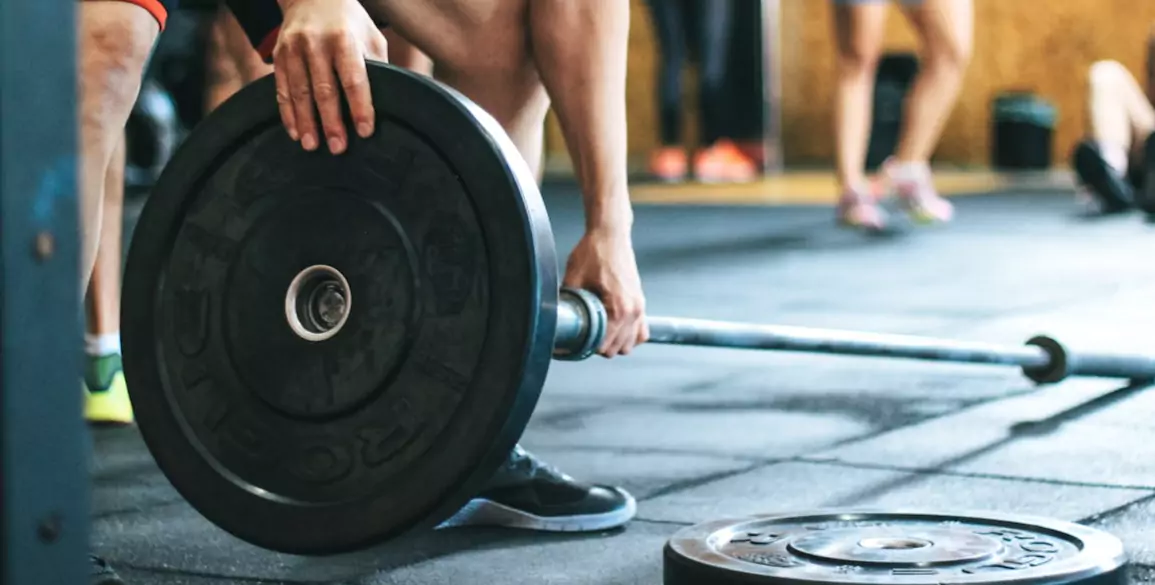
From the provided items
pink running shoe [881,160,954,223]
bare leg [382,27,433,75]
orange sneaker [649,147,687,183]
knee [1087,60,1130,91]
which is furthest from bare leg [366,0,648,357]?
orange sneaker [649,147,687,183]

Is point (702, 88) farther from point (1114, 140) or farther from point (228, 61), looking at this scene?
point (228, 61)

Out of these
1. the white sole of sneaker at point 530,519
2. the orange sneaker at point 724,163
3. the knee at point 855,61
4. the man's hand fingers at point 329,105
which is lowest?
the orange sneaker at point 724,163

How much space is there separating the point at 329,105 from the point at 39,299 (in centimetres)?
52

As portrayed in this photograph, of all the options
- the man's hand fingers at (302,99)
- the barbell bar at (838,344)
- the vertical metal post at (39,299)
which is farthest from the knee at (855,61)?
the vertical metal post at (39,299)

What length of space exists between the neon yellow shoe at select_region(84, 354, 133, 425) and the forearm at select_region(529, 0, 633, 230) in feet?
2.81

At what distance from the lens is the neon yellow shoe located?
94.0 inches

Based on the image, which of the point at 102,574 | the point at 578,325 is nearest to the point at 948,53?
the point at 578,325

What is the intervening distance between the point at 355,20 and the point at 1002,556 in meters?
0.72

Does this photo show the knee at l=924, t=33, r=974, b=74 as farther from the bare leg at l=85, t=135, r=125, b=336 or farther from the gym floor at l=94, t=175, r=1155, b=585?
the bare leg at l=85, t=135, r=125, b=336

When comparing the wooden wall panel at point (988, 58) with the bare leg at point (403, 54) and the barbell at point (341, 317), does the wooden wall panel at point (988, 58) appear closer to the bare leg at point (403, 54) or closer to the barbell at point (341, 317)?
the bare leg at point (403, 54)

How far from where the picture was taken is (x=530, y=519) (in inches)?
71.5

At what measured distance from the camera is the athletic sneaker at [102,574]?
1.48 meters

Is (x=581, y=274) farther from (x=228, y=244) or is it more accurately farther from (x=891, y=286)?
(x=891, y=286)

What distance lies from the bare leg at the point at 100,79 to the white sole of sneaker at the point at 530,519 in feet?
1.56
